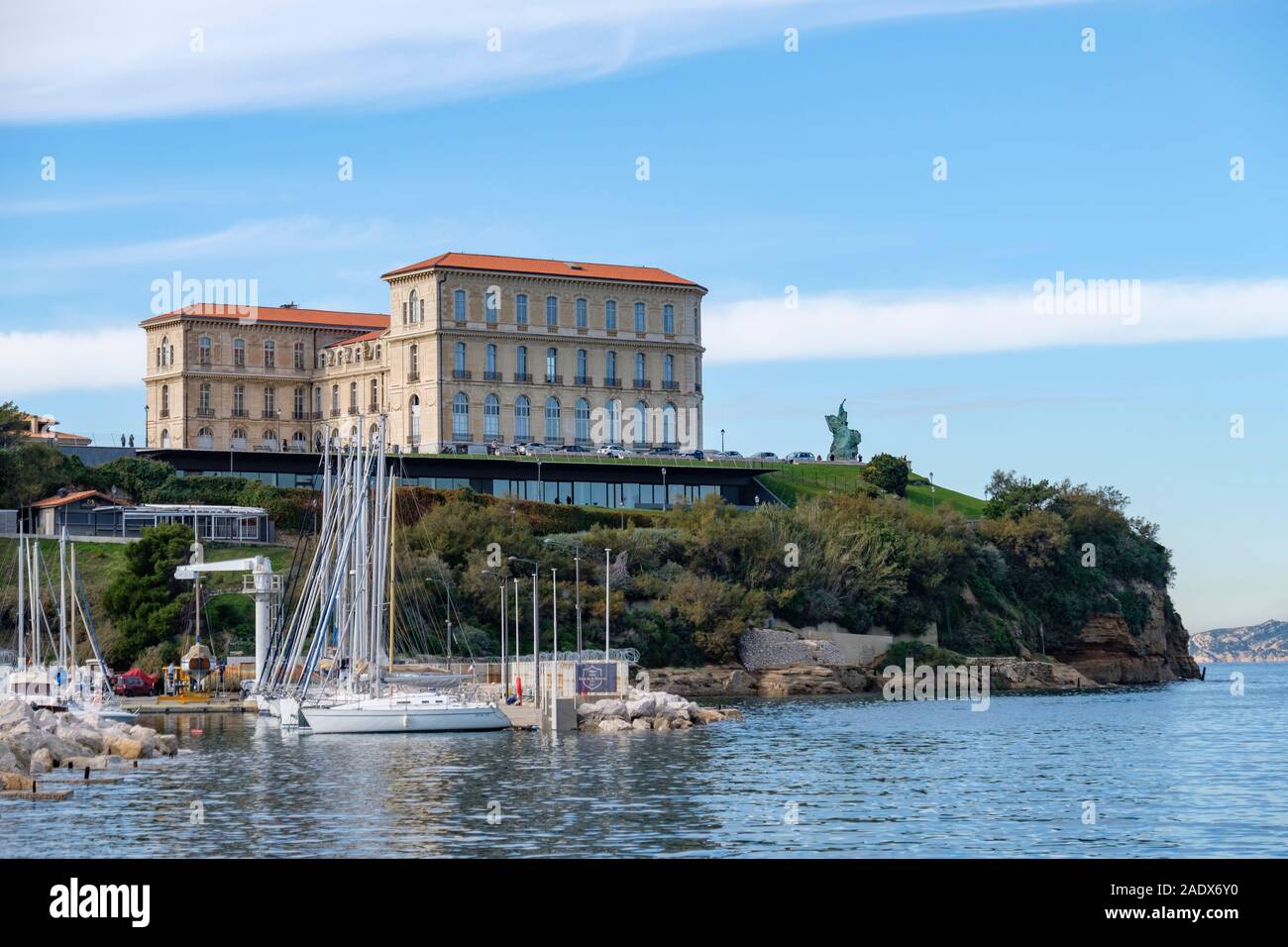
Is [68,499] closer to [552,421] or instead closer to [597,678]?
[597,678]

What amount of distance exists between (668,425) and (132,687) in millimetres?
70038

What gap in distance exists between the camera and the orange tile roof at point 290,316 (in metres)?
144

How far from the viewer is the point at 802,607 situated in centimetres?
10219

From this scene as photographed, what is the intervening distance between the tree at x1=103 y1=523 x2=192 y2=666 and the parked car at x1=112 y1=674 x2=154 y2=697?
6013 millimetres

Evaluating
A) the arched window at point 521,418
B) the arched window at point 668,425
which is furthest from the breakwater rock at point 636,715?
the arched window at point 668,425

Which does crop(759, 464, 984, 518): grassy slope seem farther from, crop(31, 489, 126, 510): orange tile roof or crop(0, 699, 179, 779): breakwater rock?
crop(0, 699, 179, 779): breakwater rock

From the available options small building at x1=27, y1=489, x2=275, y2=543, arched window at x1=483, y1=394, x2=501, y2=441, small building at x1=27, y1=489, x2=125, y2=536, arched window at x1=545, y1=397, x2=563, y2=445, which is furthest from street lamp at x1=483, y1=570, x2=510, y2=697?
arched window at x1=545, y1=397, x2=563, y2=445

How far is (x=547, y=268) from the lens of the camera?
141m

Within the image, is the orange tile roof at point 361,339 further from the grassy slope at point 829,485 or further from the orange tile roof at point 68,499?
the orange tile roof at point 68,499

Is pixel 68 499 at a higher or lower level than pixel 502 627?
higher

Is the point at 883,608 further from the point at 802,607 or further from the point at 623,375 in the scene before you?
the point at 623,375

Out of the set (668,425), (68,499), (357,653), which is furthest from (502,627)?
(668,425)
